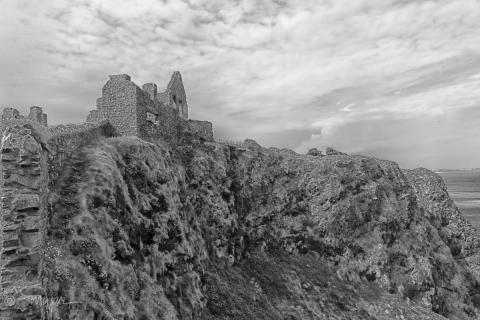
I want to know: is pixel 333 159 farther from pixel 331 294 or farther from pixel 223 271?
pixel 223 271

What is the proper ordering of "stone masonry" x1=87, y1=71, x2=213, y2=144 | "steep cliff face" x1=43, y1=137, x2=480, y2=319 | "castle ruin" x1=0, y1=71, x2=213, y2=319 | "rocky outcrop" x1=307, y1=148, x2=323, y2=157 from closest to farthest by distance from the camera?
"castle ruin" x1=0, y1=71, x2=213, y2=319
"steep cliff face" x1=43, y1=137, x2=480, y2=319
"stone masonry" x1=87, y1=71, x2=213, y2=144
"rocky outcrop" x1=307, y1=148, x2=323, y2=157

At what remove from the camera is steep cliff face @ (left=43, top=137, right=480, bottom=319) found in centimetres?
1151

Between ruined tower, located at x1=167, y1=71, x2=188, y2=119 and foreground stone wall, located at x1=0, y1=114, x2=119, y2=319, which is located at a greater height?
ruined tower, located at x1=167, y1=71, x2=188, y2=119

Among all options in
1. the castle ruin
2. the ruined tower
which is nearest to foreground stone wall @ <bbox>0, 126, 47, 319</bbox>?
the castle ruin

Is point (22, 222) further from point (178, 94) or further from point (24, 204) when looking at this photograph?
point (178, 94)

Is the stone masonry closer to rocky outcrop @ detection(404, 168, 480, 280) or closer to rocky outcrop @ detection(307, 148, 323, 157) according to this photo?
rocky outcrop @ detection(307, 148, 323, 157)

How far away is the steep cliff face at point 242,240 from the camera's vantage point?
37.8ft

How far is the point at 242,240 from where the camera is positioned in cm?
2516

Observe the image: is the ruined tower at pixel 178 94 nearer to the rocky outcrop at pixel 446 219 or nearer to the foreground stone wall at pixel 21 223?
the foreground stone wall at pixel 21 223

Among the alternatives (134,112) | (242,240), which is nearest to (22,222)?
(134,112)

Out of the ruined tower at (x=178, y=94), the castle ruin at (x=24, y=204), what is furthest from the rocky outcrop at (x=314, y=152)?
the castle ruin at (x=24, y=204)

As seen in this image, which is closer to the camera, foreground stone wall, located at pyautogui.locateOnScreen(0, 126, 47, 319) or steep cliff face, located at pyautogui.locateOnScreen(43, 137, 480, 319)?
foreground stone wall, located at pyautogui.locateOnScreen(0, 126, 47, 319)

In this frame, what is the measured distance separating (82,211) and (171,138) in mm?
14013

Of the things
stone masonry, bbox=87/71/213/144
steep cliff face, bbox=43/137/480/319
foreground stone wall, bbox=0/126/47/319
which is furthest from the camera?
stone masonry, bbox=87/71/213/144
